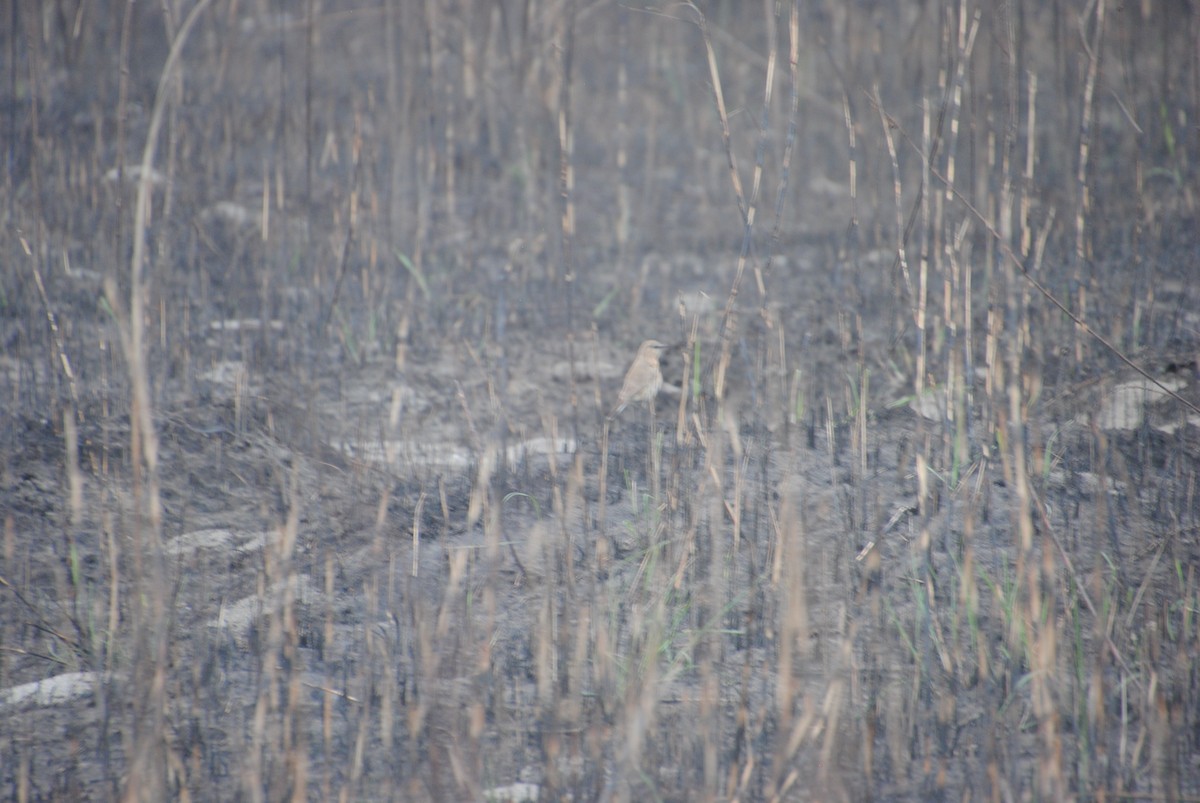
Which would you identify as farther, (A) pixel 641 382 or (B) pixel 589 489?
(A) pixel 641 382

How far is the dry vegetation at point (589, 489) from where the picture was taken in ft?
5.97

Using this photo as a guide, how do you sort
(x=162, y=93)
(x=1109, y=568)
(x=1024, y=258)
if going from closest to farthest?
(x=162, y=93) → (x=1109, y=568) → (x=1024, y=258)

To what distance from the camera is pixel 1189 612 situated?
2.09m

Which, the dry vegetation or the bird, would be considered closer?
the dry vegetation

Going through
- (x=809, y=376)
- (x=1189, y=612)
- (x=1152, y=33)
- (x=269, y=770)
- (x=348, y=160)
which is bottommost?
(x=269, y=770)

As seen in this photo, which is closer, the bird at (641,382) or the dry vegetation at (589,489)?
the dry vegetation at (589,489)

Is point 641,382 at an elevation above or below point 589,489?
above

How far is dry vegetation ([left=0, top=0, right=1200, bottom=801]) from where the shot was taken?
1819 mm

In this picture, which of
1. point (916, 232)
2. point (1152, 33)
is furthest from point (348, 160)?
point (1152, 33)

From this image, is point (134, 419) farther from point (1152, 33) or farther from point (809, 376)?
point (1152, 33)

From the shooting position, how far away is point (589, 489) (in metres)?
2.79

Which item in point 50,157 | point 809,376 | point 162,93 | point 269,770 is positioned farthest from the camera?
point 50,157

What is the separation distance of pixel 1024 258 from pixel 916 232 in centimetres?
233

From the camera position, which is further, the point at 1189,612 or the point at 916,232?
the point at 916,232
